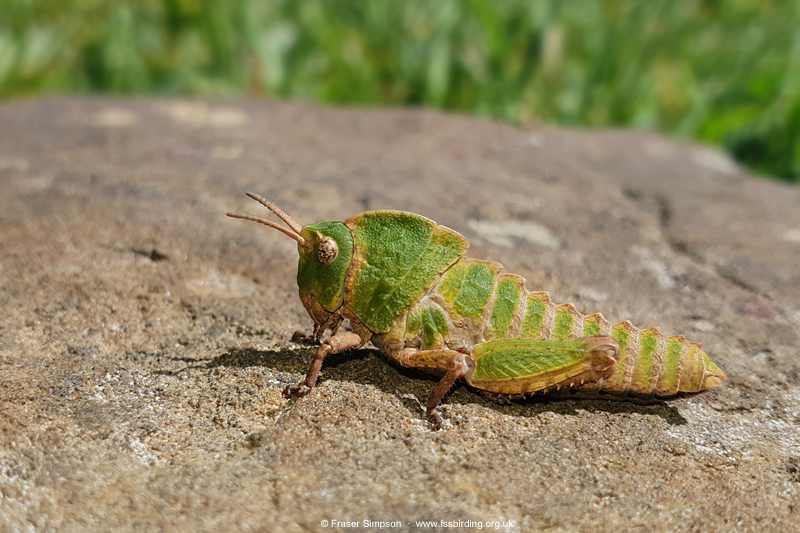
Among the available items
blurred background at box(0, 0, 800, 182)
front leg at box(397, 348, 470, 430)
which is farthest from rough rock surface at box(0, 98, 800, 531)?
blurred background at box(0, 0, 800, 182)

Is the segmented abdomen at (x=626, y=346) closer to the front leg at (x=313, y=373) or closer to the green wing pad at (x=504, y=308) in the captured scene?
the green wing pad at (x=504, y=308)

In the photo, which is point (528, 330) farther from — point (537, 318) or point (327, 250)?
point (327, 250)

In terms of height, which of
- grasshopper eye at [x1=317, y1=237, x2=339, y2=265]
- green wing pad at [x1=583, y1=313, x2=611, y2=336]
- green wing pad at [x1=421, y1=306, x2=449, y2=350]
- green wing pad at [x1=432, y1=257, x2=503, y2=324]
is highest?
grasshopper eye at [x1=317, y1=237, x2=339, y2=265]

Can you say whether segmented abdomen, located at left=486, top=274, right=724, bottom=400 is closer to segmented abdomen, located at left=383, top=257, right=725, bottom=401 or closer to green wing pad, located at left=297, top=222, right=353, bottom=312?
segmented abdomen, located at left=383, top=257, right=725, bottom=401

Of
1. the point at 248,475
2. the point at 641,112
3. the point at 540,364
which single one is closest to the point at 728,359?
the point at 540,364

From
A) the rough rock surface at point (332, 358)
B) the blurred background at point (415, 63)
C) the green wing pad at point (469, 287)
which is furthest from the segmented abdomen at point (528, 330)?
the blurred background at point (415, 63)

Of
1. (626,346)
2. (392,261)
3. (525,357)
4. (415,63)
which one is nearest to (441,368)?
(525,357)

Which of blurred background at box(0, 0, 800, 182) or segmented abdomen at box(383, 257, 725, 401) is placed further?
blurred background at box(0, 0, 800, 182)
